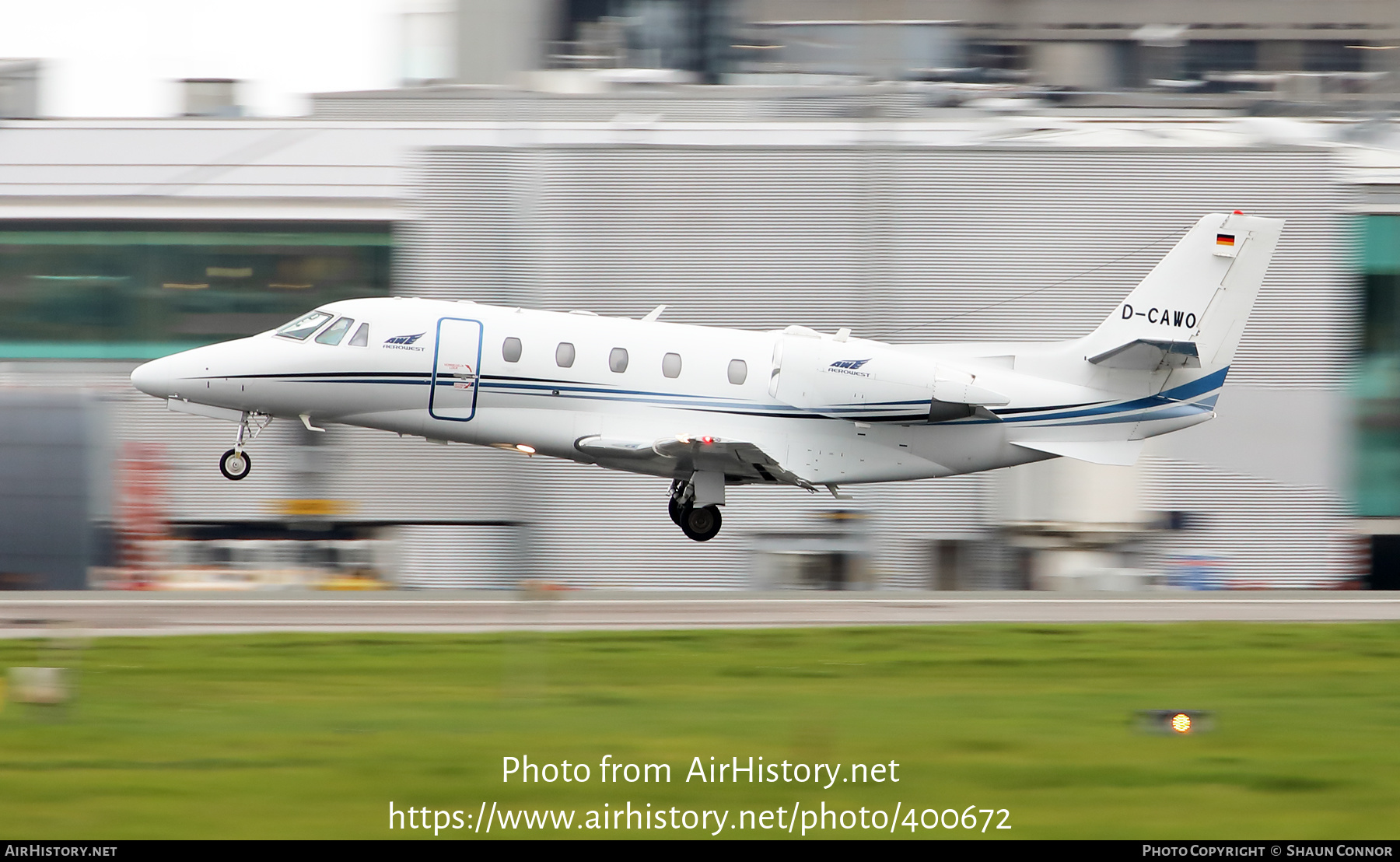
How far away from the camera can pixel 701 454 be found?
78.9ft

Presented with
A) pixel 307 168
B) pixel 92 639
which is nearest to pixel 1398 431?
pixel 307 168

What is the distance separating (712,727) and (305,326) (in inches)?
479

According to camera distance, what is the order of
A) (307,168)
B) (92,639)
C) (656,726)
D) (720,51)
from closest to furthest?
(656,726) < (92,639) < (307,168) < (720,51)

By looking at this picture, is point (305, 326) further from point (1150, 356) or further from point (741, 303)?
point (1150, 356)

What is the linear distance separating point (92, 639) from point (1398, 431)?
25.7 m

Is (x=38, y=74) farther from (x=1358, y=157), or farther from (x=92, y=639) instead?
(x=1358, y=157)

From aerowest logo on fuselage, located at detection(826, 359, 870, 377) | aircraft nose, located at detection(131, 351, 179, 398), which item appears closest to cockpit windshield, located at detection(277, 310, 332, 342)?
aircraft nose, located at detection(131, 351, 179, 398)

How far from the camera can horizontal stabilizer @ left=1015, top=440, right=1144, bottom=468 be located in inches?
994

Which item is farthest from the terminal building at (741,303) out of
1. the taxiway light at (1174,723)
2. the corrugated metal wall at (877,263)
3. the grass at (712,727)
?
the taxiway light at (1174,723)

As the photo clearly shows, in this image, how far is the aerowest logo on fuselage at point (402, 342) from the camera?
24.1m

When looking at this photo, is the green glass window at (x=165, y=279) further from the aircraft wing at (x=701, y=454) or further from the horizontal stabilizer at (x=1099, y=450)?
the horizontal stabilizer at (x=1099, y=450)

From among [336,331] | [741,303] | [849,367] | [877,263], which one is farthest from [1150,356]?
[336,331]

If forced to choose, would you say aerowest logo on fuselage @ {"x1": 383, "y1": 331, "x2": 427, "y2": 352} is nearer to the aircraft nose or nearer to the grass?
the aircraft nose

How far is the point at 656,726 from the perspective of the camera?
14.8m
